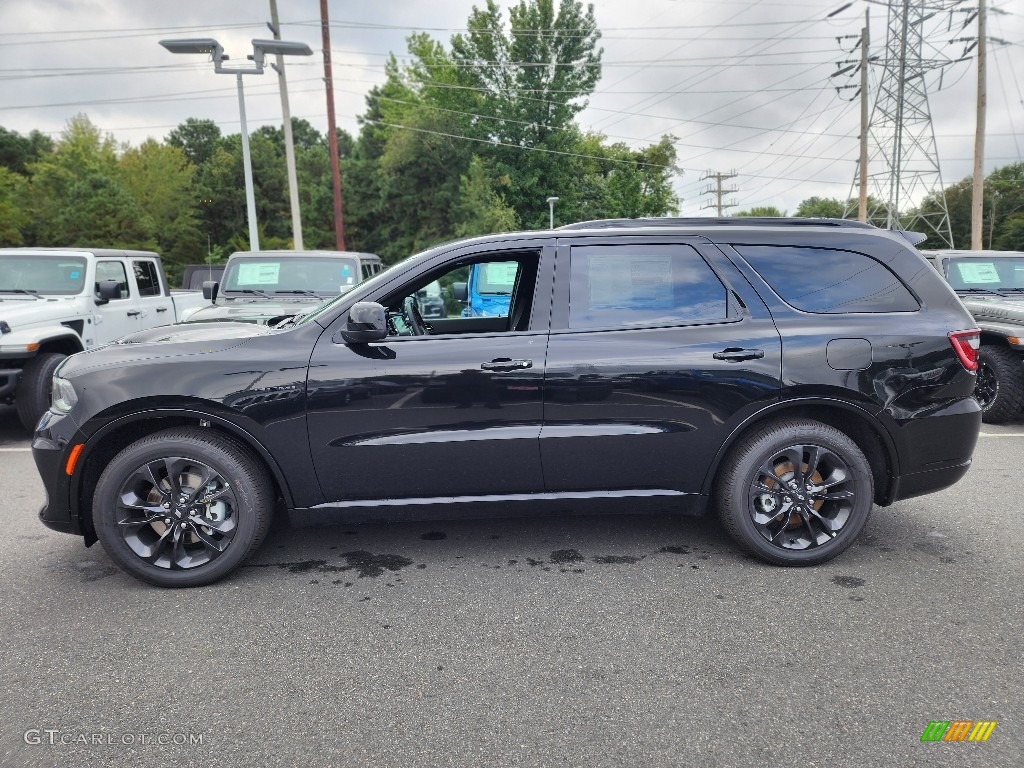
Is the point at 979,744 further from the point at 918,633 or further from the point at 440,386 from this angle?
the point at 440,386

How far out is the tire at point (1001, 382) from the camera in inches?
271

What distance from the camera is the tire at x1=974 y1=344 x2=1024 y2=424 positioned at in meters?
6.89

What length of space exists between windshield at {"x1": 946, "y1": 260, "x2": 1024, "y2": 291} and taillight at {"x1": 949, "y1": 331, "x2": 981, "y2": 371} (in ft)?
18.3

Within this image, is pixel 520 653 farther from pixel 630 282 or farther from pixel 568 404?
pixel 630 282

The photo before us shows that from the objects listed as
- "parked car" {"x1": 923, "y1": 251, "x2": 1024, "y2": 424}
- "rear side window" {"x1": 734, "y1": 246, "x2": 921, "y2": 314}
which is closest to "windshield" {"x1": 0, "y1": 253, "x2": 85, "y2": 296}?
"rear side window" {"x1": 734, "y1": 246, "x2": 921, "y2": 314}

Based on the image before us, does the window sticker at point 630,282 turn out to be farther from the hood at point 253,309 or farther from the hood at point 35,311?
the hood at point 35,311

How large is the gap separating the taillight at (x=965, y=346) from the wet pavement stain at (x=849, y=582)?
1.26 metres

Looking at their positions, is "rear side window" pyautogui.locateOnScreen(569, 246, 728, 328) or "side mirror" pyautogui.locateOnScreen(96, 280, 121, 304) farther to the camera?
"side mirror" pyautogui.locateOnScreen(96, 280, 121, 304)

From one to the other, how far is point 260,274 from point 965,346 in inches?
312

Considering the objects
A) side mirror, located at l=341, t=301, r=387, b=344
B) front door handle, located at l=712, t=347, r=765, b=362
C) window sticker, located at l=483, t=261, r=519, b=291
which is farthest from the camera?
window sticker, located at l=483, t=261, r=519, b=291

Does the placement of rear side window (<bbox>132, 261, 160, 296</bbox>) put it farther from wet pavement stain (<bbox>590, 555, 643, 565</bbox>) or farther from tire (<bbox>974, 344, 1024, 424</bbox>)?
tire (<bbox>974, 344, 1024, 424</bbox>)

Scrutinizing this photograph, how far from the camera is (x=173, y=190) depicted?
49.8m

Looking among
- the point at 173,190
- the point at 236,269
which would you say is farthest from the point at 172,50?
the point at 173,190

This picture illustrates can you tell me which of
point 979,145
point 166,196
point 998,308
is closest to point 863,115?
point 979,145
